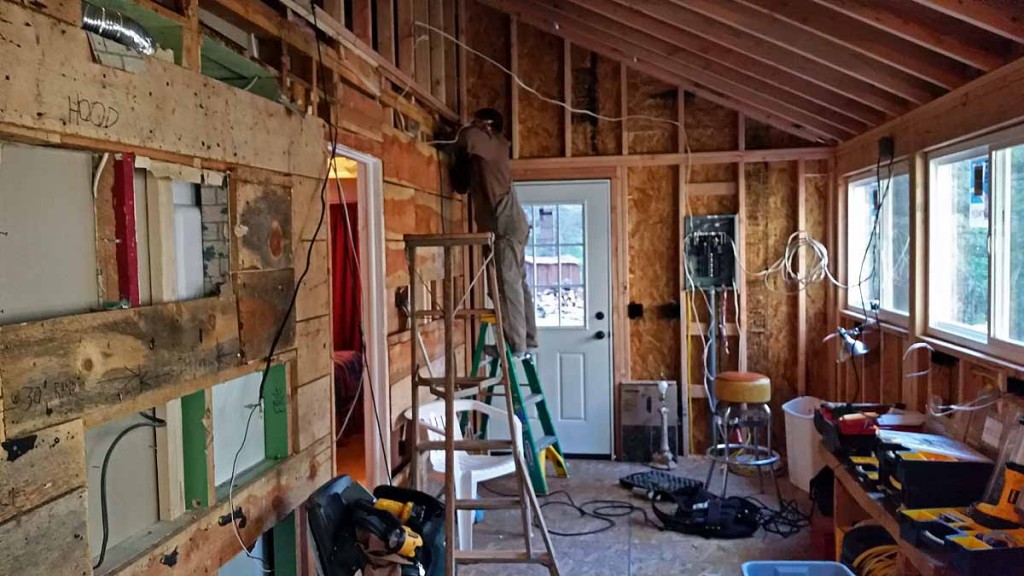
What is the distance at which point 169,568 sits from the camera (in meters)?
1.97

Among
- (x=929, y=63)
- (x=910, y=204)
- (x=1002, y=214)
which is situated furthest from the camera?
(x=910, y=204)

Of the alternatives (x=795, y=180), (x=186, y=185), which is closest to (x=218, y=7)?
(x=186, y=185)

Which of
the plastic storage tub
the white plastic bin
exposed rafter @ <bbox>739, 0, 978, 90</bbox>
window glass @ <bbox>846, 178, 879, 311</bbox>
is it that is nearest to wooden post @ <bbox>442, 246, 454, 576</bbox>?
the plastic storage tub

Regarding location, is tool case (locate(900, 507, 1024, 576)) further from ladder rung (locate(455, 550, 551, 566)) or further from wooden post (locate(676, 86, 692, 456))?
wooden post (locate(676, 86, 692, 456))

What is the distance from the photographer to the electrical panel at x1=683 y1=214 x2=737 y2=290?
5.34m

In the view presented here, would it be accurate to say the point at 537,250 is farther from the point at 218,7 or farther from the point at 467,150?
the point at 218,7

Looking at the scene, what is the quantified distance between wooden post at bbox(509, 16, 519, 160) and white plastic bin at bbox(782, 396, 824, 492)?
273cm

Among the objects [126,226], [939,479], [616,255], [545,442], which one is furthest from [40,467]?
[616,255]

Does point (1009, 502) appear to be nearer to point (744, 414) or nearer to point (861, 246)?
point (744, 414)

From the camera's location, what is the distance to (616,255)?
5492 millimetres

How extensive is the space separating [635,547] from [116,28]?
3337mm

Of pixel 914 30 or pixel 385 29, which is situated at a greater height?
pixel 385 29

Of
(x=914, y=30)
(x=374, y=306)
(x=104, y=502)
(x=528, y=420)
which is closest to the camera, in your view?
(x=104, y=502)

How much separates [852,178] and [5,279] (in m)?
4.89
